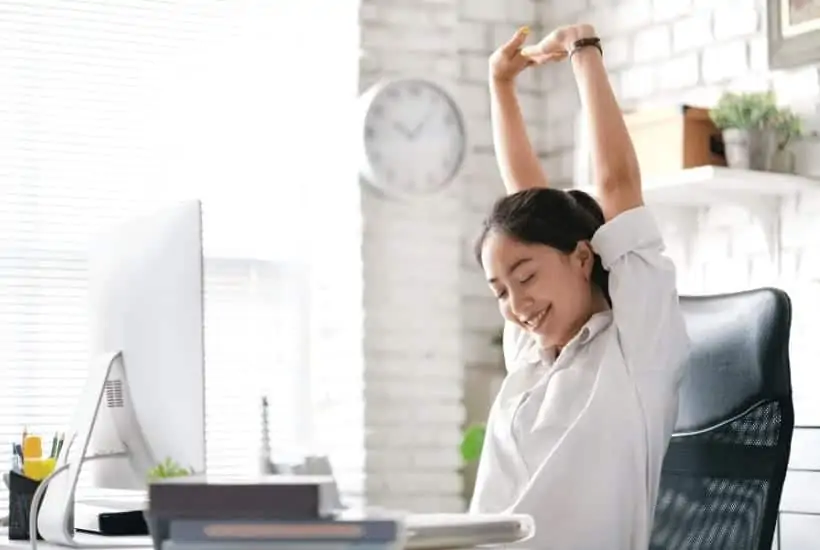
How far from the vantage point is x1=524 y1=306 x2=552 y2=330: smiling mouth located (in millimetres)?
2293

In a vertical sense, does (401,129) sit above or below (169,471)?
Result: above

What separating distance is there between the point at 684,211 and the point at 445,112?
0.69 metres

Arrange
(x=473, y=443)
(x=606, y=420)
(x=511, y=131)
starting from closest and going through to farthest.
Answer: (x=606, y=420)
(x=511, y=131)
(x=473, y=443)

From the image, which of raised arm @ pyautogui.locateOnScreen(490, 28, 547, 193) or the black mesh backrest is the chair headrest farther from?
raised arm @ pyautogui.locateOnScreen(490, 28, 547, 193)

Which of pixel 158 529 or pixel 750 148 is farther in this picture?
pixel 750 148

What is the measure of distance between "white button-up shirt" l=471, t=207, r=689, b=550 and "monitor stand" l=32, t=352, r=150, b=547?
60 cm

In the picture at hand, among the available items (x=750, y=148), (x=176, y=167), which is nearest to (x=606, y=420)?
(x=750, y=148)

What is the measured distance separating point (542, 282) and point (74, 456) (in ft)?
2.60

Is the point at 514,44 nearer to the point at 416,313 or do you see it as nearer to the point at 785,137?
the point at 785,137

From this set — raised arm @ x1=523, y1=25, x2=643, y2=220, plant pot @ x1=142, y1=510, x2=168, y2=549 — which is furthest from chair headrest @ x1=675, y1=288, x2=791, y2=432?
plant pot @ x1=142, y1=510, x2=168, y2=549

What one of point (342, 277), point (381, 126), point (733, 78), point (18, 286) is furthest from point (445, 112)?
point (18, 286)

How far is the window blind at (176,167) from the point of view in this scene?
3393 mm

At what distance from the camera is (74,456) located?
1993mm

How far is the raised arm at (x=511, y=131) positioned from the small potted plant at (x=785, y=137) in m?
0.72
